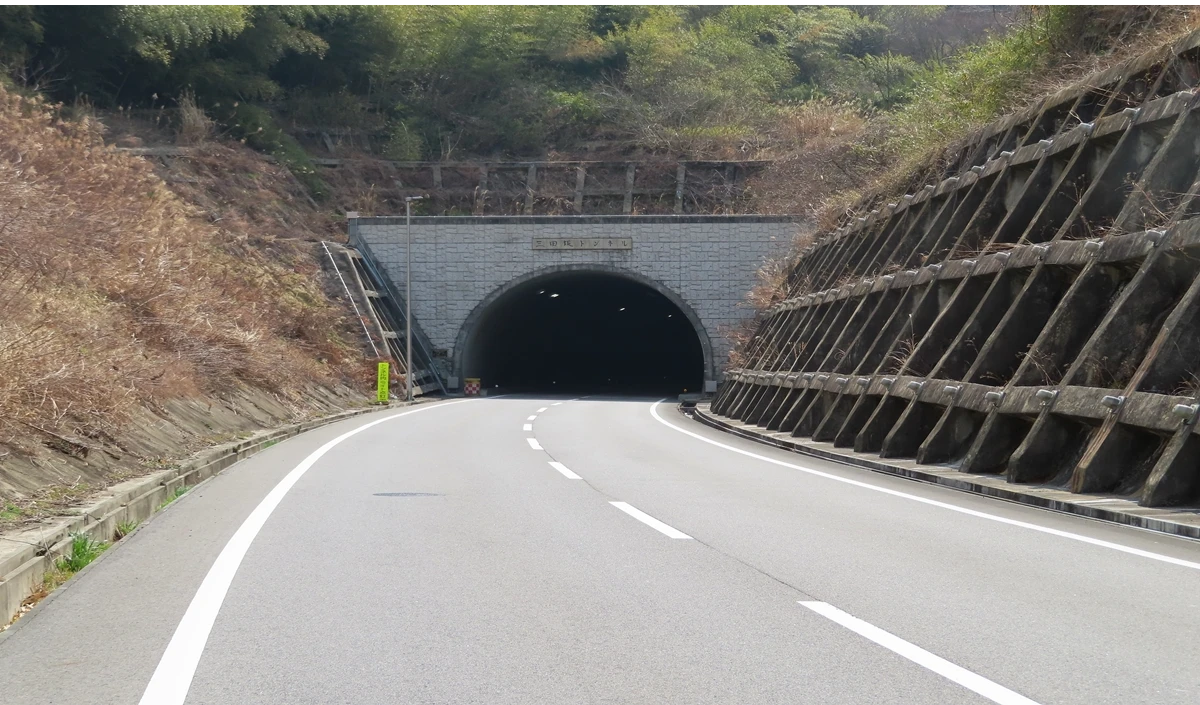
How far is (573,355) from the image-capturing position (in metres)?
62.4

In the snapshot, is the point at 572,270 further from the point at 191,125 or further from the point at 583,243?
the point at 191,125

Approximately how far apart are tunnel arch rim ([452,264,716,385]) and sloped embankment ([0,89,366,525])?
5.14 metres

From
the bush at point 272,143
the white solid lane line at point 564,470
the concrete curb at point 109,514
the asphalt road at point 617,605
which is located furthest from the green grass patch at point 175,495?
the bush at point 272,143

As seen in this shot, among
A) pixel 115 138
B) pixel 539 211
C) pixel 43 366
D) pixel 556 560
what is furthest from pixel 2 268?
pixel 539 211

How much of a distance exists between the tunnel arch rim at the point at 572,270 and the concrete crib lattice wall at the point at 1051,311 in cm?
2195

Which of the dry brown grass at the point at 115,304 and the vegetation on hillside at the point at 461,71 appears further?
the vegetation on hillside at the point at 461,71

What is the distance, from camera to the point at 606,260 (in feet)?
142

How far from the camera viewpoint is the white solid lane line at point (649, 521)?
9.06 metres

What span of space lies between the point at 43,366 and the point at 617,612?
7.81m

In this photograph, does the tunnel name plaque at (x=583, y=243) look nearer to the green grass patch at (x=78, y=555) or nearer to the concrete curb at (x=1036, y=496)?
the concrete curb at (x=1036, y=496)

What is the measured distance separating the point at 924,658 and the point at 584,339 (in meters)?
57.1

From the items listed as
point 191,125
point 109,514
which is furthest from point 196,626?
point 191,125

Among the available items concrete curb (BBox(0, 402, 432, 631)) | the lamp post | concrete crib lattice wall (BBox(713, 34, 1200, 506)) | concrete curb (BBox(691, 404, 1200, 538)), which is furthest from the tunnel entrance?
concrete curb (BBox(0, 402, 432, 631))

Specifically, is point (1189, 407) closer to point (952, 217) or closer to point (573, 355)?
point (952, 217)
